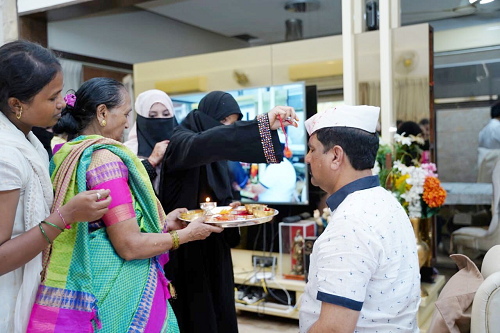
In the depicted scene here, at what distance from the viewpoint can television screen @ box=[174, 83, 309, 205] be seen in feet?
13.5

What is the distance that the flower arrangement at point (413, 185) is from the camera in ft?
9.91

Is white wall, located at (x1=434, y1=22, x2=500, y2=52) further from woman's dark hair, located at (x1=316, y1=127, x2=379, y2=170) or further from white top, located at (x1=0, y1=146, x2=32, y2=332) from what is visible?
white top, located at (x1=0, y1=146, x2=32, y2=332)

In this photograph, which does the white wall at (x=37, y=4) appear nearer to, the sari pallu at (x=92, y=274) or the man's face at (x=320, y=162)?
the sari pallu at (x=92, y=274)

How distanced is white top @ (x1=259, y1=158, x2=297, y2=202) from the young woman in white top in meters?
3.01

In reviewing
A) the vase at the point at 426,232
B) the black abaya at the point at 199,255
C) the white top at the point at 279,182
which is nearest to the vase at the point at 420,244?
the vase at the point at 426,232

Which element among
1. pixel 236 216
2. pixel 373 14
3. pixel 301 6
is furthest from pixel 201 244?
pixel 301 6

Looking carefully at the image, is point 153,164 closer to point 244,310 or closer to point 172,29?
point 244,310

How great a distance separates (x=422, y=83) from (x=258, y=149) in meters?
2.10

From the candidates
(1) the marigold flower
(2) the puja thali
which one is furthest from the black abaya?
(1) the marigold flower

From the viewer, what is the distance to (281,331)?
3678 mm

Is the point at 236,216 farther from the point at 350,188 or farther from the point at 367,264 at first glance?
the point at 367,264

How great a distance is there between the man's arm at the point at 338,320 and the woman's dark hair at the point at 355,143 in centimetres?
42

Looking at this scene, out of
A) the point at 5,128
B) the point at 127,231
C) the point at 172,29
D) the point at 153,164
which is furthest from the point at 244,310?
the point at 172,29

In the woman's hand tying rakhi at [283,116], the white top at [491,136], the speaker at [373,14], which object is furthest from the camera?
the white top at [491,136]
